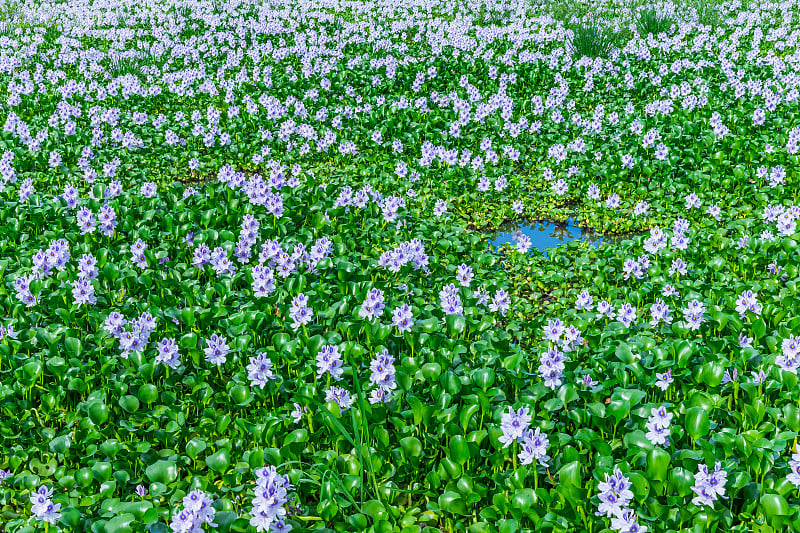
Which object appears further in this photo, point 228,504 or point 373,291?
point 373,291

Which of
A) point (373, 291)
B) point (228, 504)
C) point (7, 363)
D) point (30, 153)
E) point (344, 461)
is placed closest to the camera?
point (228, 504)

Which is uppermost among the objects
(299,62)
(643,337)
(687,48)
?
(687,48)

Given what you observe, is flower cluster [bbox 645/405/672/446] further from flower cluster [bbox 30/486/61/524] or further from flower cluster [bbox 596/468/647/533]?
flower cluster [bbox 30/486/61/524]

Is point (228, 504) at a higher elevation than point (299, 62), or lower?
lower

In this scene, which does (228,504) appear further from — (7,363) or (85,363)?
(7,363)

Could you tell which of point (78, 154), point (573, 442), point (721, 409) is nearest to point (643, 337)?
point (721, 409)

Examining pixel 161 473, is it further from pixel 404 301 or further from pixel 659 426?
pixel 659 426

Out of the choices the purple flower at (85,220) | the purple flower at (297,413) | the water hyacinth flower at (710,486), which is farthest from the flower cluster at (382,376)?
the purple flower at (85,220)

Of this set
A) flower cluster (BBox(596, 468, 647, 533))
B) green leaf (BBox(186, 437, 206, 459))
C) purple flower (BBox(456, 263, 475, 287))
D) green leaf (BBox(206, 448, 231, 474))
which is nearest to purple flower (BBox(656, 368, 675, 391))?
flower cluster (BBox(596, 468, 647, 533))
